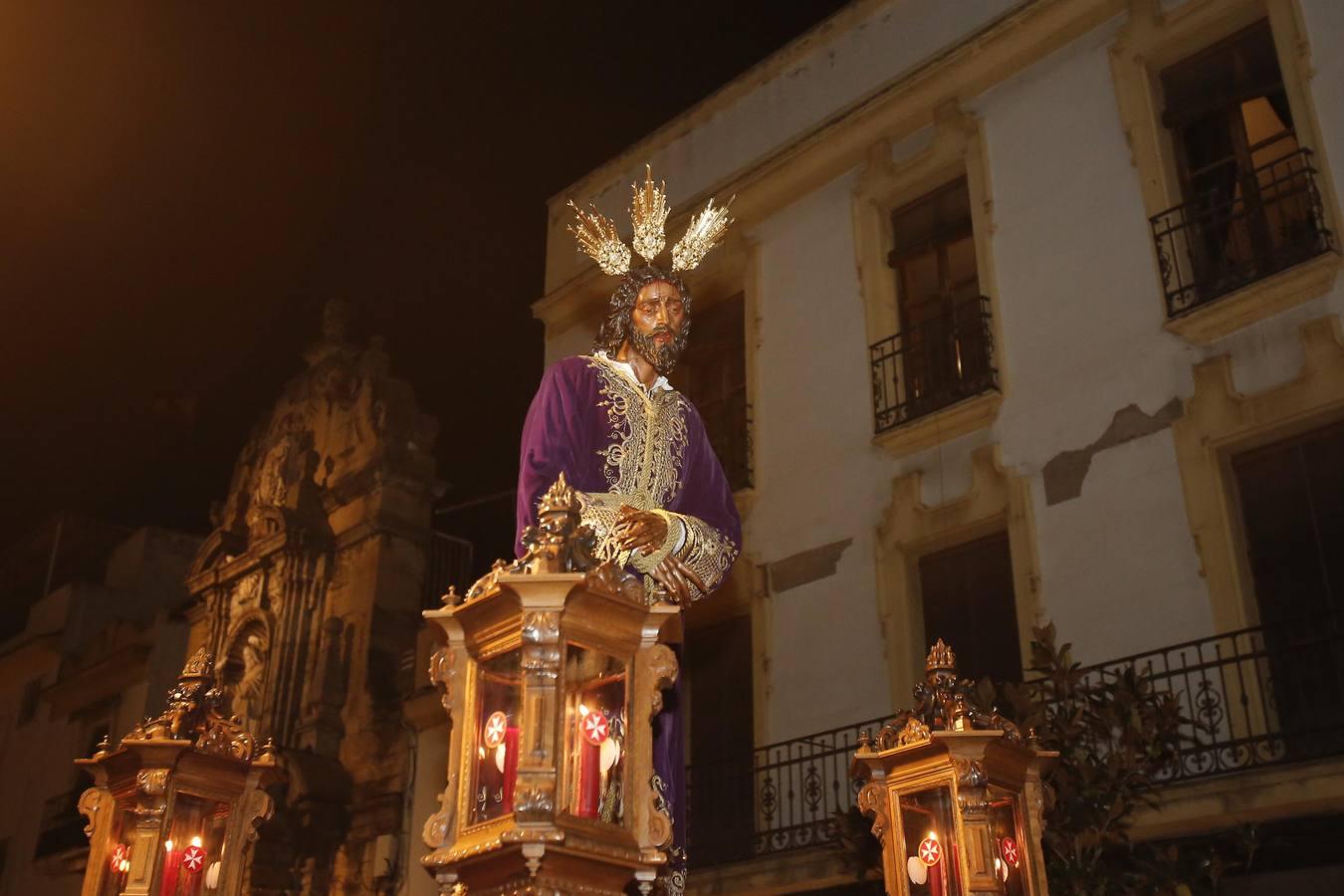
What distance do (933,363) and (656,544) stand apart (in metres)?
8.10

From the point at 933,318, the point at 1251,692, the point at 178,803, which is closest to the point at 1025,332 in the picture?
the point at 933,318

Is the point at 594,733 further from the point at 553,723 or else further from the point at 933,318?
the point at 933,318

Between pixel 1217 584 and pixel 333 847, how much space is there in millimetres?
10016

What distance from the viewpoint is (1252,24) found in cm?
1060

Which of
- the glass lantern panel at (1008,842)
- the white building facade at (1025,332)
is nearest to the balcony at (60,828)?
the white building facade at (1025,332)

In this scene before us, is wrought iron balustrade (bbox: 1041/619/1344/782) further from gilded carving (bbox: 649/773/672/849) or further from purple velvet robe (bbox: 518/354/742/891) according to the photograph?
gilded carving (bbox: 649/773/672/849)

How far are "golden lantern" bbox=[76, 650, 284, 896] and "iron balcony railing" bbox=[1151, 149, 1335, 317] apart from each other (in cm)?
719

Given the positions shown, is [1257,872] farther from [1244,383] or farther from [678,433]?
[678,433]

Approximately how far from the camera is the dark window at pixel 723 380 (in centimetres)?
1304

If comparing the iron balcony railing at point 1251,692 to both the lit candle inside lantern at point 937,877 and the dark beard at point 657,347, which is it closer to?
the lit candle inside lantern at point 937,877

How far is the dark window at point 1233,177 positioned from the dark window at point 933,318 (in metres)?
1.71

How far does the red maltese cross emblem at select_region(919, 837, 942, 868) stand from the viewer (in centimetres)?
536

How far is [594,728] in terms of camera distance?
11.4 ft

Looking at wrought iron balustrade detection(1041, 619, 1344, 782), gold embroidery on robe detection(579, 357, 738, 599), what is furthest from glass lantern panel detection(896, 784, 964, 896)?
wrought iron balustrade detection(1041, 619, 1344, 782)
